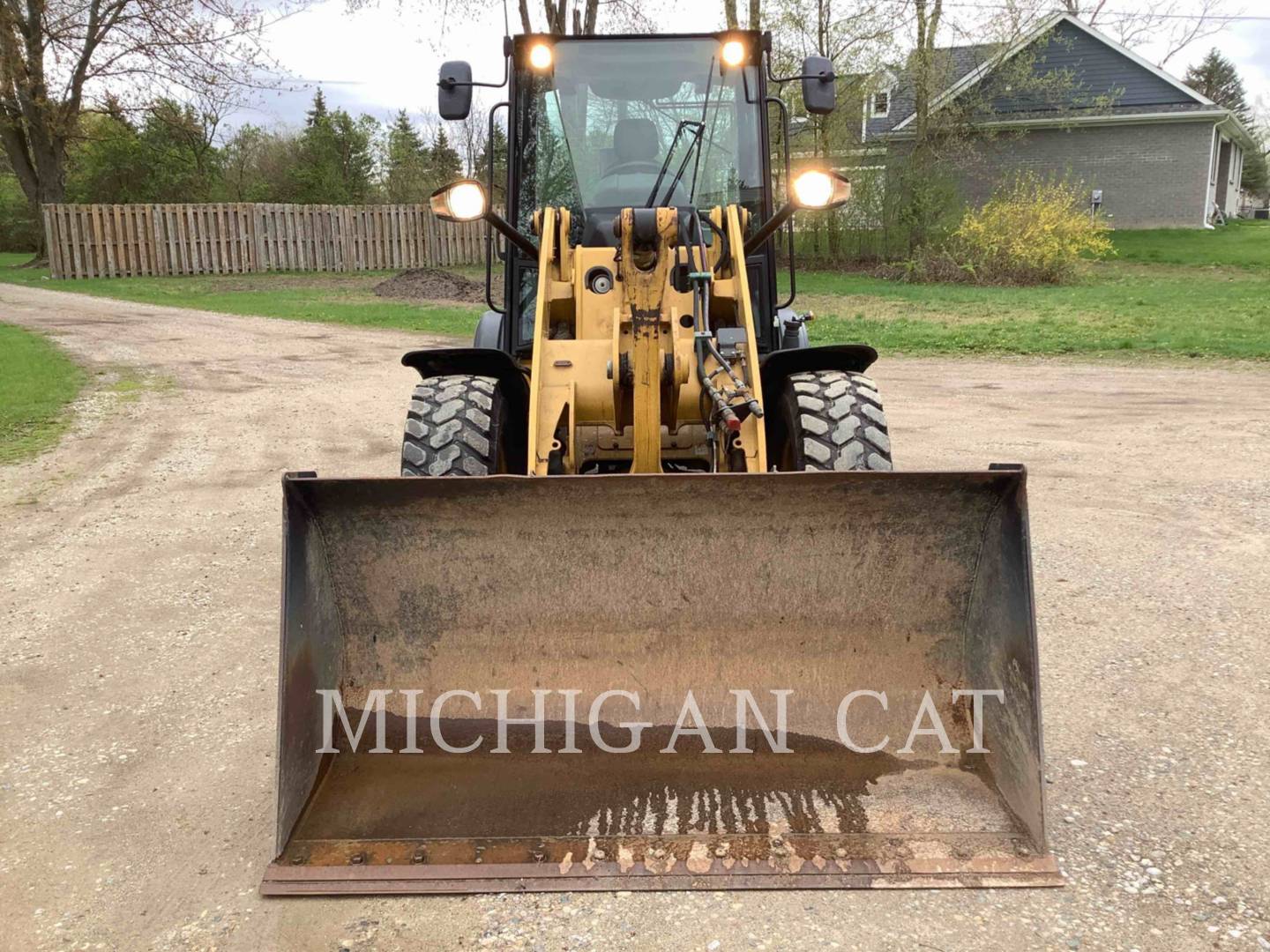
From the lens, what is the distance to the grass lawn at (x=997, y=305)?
13.1 meters

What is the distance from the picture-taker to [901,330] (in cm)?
1441

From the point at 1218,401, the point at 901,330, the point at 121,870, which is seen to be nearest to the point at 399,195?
the point at 901,330

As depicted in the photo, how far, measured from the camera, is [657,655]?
3123mm

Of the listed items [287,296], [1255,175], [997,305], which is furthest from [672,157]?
[1255,175]

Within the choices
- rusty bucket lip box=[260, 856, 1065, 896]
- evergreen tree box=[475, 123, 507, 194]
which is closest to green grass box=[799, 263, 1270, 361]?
evergreen tree box=[475, 123, 507, 194]

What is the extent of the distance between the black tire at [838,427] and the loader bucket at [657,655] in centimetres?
78

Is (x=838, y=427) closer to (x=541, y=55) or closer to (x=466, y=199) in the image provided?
(x=466, y=199)

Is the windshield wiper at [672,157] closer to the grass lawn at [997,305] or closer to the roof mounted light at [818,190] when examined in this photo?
the roof mounted light at [818,190]

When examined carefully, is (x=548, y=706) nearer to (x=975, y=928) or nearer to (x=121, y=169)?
(x=975, y=928)

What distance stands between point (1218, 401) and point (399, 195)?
2784 centimetres

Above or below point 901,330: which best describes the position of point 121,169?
above

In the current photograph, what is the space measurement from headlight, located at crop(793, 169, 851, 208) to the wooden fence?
81.8 ft

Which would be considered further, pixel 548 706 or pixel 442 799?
pixel 548 706

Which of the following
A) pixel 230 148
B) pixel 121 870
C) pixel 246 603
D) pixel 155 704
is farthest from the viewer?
pixel 230 148
